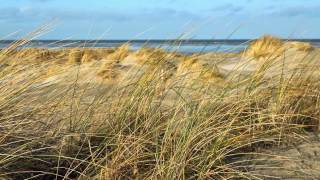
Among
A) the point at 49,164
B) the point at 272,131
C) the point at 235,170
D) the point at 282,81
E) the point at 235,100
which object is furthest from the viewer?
the point at 282,81

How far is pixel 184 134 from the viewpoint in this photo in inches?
132

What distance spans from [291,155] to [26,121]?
1493 millimetres

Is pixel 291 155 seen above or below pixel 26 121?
below

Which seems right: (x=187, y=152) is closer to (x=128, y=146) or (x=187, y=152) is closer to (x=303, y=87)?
(x=128, y=146)

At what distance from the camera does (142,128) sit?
371cm

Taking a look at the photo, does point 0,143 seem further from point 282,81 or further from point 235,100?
point 282,81

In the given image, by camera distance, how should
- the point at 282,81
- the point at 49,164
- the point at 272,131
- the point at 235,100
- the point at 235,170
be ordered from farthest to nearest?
the point at 282,81, the point at 235,100, the point at 272,131, the point at 49,164, the point at 235,170

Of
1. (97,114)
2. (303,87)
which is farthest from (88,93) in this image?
(303,87)

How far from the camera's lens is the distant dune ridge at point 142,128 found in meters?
3.24

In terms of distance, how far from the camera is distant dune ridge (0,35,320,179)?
10.6 ft

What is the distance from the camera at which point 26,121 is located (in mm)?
3551

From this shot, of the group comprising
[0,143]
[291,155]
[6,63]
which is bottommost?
[291,155]

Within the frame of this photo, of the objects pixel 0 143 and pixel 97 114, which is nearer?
pixel 0 143

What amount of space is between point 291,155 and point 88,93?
5.82 feet
